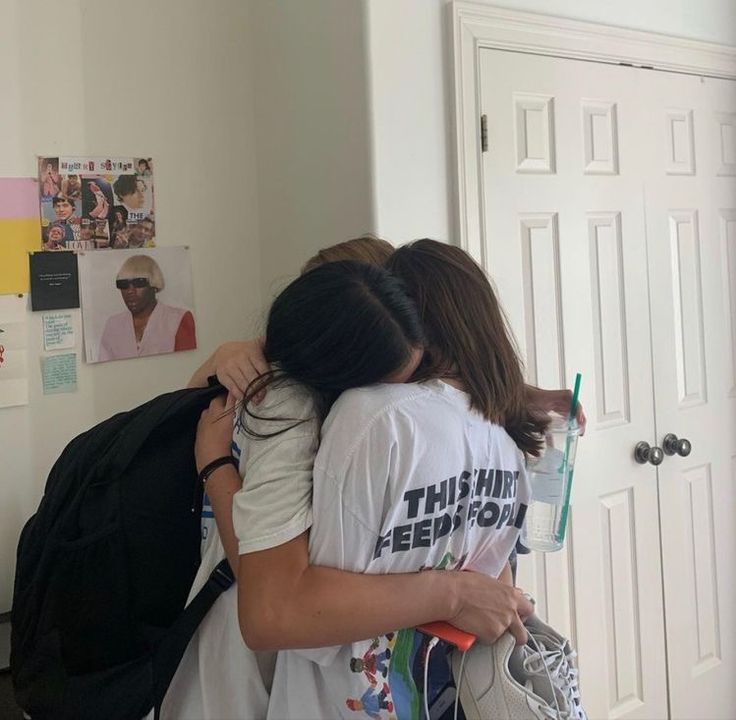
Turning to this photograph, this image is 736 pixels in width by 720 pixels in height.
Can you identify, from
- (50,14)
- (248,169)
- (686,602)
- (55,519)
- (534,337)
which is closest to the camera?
(55,519)

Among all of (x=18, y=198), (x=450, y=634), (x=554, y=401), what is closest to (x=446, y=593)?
(x=450, y=634)

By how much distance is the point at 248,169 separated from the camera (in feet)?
6.41

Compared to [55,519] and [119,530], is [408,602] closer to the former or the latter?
[119,530]

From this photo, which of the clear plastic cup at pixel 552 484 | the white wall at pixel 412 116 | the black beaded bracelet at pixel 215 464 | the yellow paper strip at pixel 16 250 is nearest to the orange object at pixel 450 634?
the clear plastic cup at pixel 552 484

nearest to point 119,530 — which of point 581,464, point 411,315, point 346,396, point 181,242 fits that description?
point 346,396

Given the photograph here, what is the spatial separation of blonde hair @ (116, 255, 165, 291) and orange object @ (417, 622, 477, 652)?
3.56 ft

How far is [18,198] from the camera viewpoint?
1.64 meters

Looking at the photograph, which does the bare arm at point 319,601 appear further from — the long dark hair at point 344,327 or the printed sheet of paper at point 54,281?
the printed sheet of paper at point 54,281

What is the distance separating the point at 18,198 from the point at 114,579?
951 mm

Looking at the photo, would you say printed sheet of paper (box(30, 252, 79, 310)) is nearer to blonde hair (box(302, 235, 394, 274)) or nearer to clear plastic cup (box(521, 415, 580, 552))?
blonde hair (box(302, 235, 394, 274))

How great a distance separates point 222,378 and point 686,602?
5.23ft

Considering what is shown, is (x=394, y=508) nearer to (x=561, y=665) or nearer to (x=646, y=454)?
(x=561, y=665)

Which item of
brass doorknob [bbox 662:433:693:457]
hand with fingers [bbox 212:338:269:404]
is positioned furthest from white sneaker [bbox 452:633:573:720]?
brass doorknob [bbox 662:433:693:457]

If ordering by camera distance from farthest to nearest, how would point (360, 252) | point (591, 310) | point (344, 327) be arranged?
point (591, 310), point (360, 252), point (344, 327)
